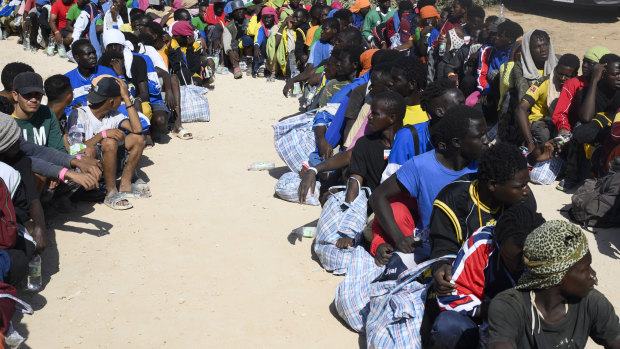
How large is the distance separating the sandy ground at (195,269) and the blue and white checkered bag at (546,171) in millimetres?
132

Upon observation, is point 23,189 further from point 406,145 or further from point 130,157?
point 406,145

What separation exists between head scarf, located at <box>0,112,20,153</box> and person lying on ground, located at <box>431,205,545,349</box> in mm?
3405

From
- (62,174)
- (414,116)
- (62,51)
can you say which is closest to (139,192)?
(62,174)

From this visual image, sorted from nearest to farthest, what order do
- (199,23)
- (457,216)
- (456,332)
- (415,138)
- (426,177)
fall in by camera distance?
(456,332) < (457,216) < (426,177) < (415,138) < (199,23)

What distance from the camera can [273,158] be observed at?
8.46 metres

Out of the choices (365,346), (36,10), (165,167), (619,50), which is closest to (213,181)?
(165,167)

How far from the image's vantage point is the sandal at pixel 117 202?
6734mm

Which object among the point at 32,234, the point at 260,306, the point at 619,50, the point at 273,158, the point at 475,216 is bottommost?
the point at 619,50

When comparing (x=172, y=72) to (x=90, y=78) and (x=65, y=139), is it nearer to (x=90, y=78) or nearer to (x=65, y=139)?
(x=90, y=78)

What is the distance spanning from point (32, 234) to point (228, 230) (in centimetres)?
174

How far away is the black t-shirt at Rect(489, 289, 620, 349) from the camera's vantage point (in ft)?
10.3

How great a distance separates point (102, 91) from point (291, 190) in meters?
2.10

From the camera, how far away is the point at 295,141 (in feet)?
24.3

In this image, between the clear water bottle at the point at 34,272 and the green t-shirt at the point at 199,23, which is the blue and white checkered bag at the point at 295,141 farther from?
the green t-shirt at the point at 199,23
